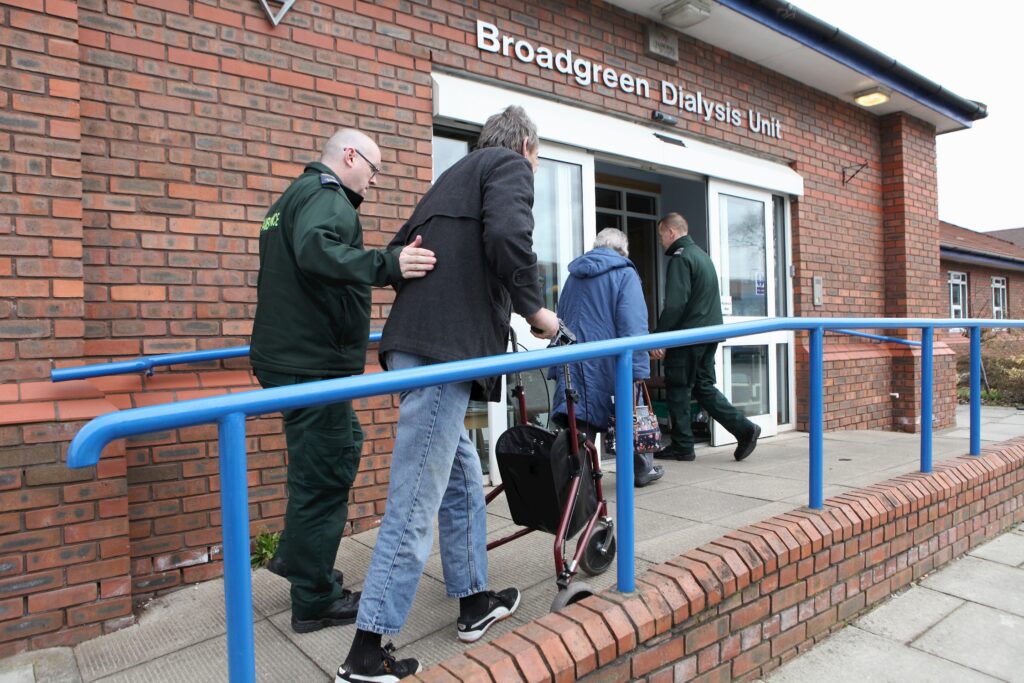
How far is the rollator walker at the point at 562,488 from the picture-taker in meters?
2.30

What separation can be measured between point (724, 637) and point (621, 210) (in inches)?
226

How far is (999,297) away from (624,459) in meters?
21.8

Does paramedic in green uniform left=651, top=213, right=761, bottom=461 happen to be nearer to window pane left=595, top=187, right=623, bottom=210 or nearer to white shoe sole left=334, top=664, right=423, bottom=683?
window pane left=595, top=187, right=623, bottom=210

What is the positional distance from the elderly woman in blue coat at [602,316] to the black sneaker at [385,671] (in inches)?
74.9

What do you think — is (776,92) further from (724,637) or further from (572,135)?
(724,637)

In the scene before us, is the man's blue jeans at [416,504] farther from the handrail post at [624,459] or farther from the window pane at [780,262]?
the window pane at [780,262]

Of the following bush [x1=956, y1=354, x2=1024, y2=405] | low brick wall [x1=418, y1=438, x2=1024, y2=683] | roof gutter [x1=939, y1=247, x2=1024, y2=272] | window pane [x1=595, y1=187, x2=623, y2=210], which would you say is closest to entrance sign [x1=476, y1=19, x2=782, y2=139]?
window pane [x1=595, y1=187, x2=623, y2=210]

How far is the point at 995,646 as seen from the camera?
2.80m

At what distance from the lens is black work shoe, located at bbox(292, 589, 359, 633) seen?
2.28 m

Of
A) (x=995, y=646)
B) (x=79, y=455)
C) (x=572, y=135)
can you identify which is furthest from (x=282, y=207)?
(x=995, y=646)

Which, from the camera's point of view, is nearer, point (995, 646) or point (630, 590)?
point (630, 590)

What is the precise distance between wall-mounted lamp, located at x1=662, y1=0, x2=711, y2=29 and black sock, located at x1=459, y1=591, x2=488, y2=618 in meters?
4.38

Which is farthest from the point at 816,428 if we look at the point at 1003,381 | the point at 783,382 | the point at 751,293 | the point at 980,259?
the point at 980,259

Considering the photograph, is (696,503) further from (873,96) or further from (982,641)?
(873,96)
